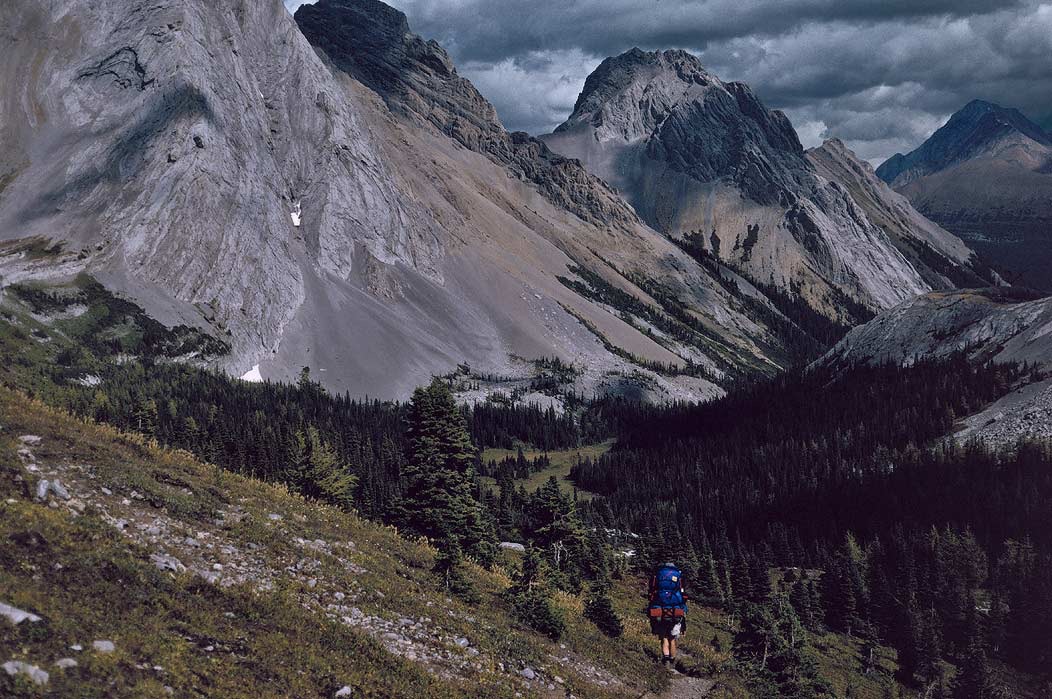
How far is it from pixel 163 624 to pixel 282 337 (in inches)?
6774

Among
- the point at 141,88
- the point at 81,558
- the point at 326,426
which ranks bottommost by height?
the point at 81,558

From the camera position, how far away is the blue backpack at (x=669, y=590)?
22844 millimetres

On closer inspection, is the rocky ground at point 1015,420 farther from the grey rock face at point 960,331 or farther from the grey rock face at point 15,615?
the grey rock face at point 15,615

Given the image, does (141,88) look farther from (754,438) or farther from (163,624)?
(163,624)

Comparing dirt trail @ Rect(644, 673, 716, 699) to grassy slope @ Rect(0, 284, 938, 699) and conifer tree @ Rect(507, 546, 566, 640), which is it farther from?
conifer tree @ Rect(507, 546, 566, 640)

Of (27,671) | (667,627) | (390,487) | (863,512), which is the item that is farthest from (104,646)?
(863,512)

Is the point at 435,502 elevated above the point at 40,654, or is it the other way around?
the point at 435,502

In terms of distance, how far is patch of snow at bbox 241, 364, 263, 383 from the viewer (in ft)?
537

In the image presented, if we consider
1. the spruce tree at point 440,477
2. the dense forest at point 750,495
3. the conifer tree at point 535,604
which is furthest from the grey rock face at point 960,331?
the conifer tree at point 535,604

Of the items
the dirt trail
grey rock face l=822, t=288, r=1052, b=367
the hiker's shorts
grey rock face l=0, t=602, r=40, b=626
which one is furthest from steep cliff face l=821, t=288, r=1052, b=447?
grey rock face l=0, t=602, r=40, b=626

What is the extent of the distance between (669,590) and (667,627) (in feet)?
4.60

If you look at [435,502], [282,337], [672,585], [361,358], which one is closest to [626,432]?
[361,358]

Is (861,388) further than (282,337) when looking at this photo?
No

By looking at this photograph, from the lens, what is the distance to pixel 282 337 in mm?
178125
